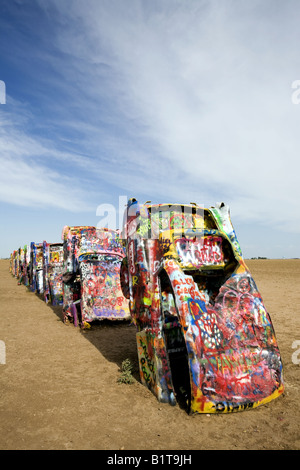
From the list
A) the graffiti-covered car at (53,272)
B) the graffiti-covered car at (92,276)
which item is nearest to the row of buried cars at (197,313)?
the graffiti-covered car at (92,276)

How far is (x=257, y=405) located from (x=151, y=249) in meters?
2.27

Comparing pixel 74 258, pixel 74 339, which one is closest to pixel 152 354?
pixel 74 339

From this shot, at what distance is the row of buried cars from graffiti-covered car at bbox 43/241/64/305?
806cm

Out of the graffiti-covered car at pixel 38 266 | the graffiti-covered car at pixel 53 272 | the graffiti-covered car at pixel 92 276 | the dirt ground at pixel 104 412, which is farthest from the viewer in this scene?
the graffiti-covered car at pixel 38 266

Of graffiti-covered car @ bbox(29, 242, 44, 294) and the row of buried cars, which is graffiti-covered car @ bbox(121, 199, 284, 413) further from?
graffiti-covered car @ bbox(29, 242, 44, 294)

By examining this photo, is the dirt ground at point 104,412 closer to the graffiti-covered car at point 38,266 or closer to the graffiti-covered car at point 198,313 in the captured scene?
the graffiti-covered car at point 198,313

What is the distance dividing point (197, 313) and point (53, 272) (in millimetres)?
10175

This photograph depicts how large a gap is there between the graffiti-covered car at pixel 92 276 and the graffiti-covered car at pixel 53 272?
146 inches

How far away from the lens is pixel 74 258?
855 cm

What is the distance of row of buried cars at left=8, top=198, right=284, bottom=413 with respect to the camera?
3469 millimetres

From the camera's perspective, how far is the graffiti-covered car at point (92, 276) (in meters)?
8.25

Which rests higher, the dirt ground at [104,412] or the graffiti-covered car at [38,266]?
the graffiti-covered car at [38,266]

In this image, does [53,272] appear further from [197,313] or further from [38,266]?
[197,313]

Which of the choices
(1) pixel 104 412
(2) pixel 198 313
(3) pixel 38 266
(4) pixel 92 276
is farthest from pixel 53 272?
(2) pixel 198 313
